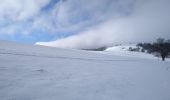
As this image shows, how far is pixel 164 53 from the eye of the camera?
41.1 meters

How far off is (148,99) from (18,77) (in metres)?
4.17

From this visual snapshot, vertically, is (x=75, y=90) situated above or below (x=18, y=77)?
below

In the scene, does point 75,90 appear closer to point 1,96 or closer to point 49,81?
point 49,81

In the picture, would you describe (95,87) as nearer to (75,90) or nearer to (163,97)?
(75,90)

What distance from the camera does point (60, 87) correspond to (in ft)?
13.1

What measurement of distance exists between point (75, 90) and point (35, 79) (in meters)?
1.44

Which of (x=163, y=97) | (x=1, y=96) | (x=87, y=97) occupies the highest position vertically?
(x=1, y=96)

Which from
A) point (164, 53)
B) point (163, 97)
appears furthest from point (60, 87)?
point (164, 53)

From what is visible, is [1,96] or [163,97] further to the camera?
[163,97]

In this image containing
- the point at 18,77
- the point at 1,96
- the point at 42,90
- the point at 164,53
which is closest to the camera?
the point at 1,96

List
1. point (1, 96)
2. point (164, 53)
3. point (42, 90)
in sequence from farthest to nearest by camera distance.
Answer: point (164, 53)
point (42, 90)
point (1, 96)

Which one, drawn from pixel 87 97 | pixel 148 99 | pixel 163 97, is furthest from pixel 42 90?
pixel 163 97

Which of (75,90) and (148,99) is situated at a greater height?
(75,90)

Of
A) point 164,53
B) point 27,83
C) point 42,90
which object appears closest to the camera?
point 42,90
